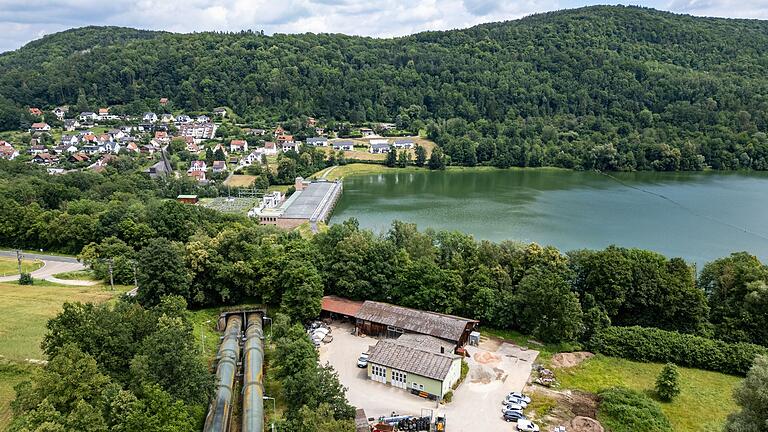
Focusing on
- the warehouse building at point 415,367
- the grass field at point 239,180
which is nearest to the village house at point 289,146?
the grass field at point 239,180

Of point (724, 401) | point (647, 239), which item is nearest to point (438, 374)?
point (724, 401)

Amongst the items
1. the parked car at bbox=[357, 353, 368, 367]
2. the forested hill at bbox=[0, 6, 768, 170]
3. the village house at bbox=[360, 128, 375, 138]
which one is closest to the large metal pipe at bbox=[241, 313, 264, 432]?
the parked car at bbox=[357, 353, 368, 367]

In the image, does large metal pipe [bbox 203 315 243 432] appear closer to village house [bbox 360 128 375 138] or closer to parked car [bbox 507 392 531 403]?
parked car [bbox 507 392 531 403]

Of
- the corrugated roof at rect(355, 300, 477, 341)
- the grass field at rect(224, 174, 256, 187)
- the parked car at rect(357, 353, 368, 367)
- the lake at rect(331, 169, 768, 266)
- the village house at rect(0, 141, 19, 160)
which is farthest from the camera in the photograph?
the village house at rect(0, 141, 19, 160)

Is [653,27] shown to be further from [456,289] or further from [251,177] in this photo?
[456,289]

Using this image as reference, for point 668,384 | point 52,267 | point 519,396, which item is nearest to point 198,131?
point 52,267

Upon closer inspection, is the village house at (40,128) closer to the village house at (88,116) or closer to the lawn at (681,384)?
the village house at (88,116)
